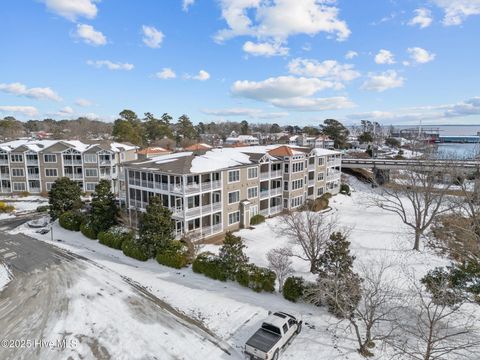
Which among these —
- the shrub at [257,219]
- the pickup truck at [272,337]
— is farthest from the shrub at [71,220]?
the pickup truck at [272,337]

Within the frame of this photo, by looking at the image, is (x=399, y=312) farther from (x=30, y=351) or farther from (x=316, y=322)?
(x=30, y=351)

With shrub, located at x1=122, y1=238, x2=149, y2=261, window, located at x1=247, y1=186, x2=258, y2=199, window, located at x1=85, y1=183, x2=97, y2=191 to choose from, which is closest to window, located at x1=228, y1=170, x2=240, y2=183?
window, located at x1=247, y1=186, x2=258, y2=199

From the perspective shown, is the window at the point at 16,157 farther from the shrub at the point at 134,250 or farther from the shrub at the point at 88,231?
the shrub at the point at 134,250

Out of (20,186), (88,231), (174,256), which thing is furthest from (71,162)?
(174,256)

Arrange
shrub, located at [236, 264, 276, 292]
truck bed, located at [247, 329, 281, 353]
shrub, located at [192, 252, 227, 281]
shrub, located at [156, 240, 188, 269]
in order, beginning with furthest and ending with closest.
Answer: shrub, located at [156, 240, 188, 269]
shrub, located at [192, 252, 227, 281]
shrub, located at [236, 264, 276, 292]
truck bed, located at [247, 329, 281, 353]

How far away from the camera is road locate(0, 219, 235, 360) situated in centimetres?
1552

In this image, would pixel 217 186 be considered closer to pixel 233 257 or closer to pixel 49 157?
pixel 233 257

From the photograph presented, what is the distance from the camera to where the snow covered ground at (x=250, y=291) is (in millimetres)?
16500

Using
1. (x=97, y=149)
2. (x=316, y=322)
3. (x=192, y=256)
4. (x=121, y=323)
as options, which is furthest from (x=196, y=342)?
(x=97, y=149)

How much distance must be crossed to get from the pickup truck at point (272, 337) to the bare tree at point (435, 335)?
482 cm

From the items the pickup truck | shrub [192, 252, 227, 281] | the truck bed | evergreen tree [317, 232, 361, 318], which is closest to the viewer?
the pickup truck

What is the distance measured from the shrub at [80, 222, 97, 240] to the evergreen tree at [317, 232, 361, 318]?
23017 millimetres

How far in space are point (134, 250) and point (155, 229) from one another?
10.5ft

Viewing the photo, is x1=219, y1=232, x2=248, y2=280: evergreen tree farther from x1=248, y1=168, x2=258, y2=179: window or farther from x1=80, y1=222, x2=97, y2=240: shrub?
x1=80, y1=222, x2=97, y2=240: shrub
